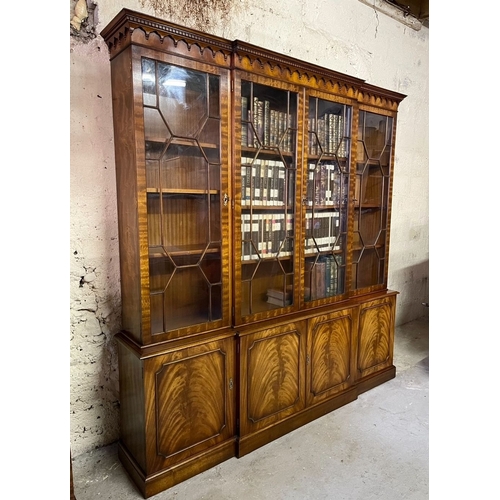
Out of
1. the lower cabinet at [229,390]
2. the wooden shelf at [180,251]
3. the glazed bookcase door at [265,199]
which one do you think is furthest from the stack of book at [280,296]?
the wooden shelf at [180,251]

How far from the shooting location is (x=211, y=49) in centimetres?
184

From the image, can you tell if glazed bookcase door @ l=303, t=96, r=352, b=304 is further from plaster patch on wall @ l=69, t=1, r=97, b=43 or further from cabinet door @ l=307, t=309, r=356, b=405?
plaster patch on wall @ l=69, t=1, r=97, b=43

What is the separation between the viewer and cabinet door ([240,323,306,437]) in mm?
2125

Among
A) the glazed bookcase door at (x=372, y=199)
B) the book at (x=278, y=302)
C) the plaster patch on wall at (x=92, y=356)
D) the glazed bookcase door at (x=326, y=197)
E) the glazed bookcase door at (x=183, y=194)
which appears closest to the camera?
the glazed bookcase door at (x=183, y=194)

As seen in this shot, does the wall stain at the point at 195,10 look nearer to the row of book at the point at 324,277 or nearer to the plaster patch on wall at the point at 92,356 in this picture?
the plaster patch on wall at the point at 92,356

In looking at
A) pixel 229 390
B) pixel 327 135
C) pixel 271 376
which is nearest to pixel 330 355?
pixel 271 376

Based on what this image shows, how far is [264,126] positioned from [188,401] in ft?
5.12

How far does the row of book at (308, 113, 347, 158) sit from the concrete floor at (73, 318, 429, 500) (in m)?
1.79

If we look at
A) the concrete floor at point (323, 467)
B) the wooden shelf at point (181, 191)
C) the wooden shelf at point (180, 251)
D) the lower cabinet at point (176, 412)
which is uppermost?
the wooden shelf at point (181, 191)

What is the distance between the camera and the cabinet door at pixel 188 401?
5.96ft

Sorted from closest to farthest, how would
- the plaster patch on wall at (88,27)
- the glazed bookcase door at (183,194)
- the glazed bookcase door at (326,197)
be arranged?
the glazed bookcase door at (183,194)
the plaster patch on wall at (88,27)
the glazed bookcase door at (326,197)
